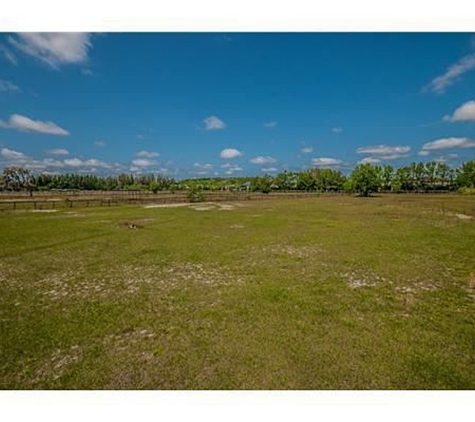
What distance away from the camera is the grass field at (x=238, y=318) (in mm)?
5328

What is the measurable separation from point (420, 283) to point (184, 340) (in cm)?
899

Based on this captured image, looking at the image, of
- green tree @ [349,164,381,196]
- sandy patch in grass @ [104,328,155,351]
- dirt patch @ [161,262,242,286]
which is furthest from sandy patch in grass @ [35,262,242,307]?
green tree @ [349,164,381,196]

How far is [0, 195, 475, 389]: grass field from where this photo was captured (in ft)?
17.5

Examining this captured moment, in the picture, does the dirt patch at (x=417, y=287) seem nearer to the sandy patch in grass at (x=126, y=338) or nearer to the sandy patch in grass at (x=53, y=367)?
the sandy patch in grass at (x=126, y=338)

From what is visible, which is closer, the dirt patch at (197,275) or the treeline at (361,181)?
the dirt patch at (197,275)

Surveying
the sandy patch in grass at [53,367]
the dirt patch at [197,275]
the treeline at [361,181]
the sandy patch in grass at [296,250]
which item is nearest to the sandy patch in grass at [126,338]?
the sandy patch in grass at [53,367]

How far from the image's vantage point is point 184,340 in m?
6.54

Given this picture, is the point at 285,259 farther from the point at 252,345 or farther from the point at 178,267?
the point at 252,345

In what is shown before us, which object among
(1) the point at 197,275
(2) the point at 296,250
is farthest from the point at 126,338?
(2) the point at 296,250

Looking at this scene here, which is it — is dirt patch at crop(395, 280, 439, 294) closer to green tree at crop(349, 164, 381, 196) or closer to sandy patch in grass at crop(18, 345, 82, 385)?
sandy patch in grass at crop(18, 345, 82, 385)

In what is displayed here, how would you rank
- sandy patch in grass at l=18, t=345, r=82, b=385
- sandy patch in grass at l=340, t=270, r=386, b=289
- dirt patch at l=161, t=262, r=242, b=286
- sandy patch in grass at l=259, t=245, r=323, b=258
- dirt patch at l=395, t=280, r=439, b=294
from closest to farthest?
sandy patch in grass at l=18, t=345, r=82, b=385, dirt patch at l=395, t=280, r=439, b=294, sandy patch in grass at l=340, t=270, r=386, b=289, dirt patch at l=161, t=262, r=242, b=286, sandy patch in grass at l=259, t=245, r=323, b=258

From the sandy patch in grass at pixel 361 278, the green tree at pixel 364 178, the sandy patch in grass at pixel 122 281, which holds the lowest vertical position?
the sandy patch in grass at pixel 122 281

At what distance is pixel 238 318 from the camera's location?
7590 mm

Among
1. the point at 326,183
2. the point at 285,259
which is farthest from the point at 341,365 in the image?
the point at 326,183
